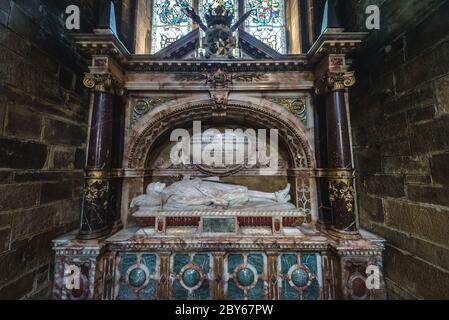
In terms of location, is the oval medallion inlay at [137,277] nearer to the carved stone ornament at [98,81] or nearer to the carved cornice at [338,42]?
the carved stone ornament at [98,81]

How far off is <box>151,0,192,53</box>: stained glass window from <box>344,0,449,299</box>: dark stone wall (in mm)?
3432

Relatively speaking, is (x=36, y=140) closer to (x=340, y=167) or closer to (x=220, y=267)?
(x=220, y=267)

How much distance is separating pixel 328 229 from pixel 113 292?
3146 mm

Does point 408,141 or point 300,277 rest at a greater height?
point 408,141

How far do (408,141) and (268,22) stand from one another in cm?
370

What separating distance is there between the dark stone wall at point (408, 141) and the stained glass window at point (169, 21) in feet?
11.3

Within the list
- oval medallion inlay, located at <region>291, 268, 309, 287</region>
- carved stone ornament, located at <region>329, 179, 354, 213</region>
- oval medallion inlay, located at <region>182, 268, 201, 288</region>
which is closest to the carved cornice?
carved stone ornament, located at <region>329, 179, 354, 213</region>

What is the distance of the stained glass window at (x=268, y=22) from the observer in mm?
4238

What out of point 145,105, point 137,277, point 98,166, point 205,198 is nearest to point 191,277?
point 137,277

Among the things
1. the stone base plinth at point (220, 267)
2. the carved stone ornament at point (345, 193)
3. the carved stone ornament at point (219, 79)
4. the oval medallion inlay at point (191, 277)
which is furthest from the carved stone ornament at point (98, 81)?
the carved stone ornament at point (345, 193)

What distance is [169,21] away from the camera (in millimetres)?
4316

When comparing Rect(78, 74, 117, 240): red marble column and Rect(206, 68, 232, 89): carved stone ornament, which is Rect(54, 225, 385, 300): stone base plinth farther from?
Rect(206, 68, 232, 89): carved stone ornament
